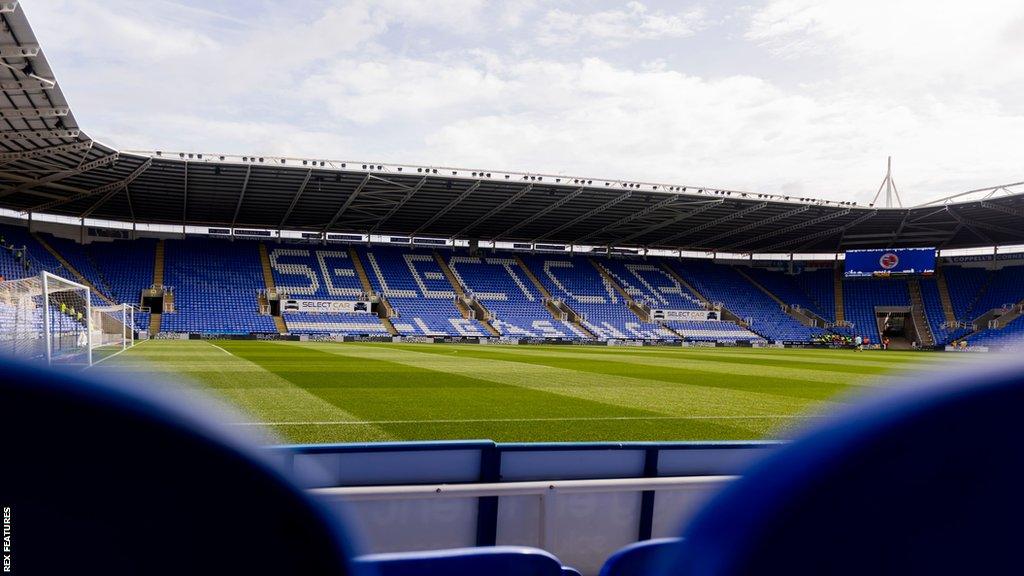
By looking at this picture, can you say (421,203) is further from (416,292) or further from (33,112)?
(33,112)

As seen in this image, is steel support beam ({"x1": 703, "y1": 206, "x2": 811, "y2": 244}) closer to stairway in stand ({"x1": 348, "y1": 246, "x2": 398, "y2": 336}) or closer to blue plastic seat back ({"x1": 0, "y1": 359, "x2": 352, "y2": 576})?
stairway in stand ({"x1": 348, "y1": 246, "x2": 398, "y2": 336})

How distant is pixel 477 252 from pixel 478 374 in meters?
37.7

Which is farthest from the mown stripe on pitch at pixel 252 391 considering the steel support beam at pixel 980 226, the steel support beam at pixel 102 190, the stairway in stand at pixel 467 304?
the steel support beam at pixel 980 226

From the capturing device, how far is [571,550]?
14.1 feet

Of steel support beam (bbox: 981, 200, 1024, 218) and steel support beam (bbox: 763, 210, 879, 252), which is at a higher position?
steel support beam (bbox: 981, 200, 1024, 218)

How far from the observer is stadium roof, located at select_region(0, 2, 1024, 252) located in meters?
32.6

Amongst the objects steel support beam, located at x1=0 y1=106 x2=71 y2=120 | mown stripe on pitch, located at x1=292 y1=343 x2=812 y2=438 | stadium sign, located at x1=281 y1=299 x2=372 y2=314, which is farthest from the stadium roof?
mown stripe on pitch, located at x1=292 y1=343 x2=812 y2=438

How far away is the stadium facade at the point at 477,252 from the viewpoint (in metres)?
39.2

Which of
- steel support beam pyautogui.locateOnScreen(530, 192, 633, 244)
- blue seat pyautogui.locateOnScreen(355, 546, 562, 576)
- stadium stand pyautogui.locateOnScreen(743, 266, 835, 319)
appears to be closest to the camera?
blue seat pyautogui.locateOnScreen(355, 546, 562, 576)

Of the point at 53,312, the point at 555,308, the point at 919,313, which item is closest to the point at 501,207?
the point at 555,308

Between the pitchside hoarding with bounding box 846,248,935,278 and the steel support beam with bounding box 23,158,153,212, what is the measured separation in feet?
161

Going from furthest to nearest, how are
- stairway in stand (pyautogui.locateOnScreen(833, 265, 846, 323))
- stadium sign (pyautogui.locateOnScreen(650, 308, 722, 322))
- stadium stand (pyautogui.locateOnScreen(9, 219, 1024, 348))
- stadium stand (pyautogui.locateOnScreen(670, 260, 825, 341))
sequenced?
stairway in stand (pyautogui.locateOnScreen(833, 265, 846, 323)) < stadium stand (pyautogui.locateOnScreen(670, 260, 825, 341)) < stadium sign (pyautogui.locateOnScreen(650, 308, 722, 322)) < stadium stand (pyautogui.locateOnScreen(9, 219, 1024, 348))

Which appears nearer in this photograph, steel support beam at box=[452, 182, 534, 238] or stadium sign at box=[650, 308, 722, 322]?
steel support beam at box=[452, 182, 534, 238]

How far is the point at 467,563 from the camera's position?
107 cm
